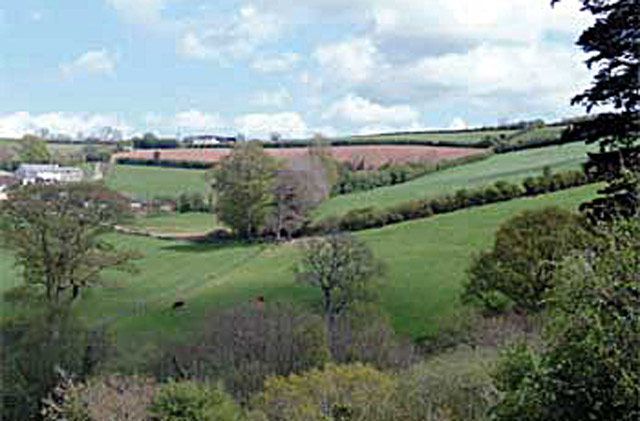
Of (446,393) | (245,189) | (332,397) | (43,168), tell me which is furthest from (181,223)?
(446,393)

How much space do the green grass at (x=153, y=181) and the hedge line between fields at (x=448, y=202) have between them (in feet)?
72.8

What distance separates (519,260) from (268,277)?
17612 mm

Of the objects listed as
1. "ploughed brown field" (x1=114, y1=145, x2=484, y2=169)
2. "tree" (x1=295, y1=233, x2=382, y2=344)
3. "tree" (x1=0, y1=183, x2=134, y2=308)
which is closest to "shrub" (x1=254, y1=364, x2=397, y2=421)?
"tree" (x1=295, y1=233, x2=382, y2=344)

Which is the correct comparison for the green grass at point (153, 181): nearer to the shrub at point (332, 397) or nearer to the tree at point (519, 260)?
the tree at point (519, 260)

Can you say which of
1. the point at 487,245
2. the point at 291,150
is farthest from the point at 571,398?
the point at 291,150

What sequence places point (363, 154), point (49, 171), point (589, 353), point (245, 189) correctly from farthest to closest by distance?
point (363, 154), point (49, 171), point (245, 189), point (589, 353)

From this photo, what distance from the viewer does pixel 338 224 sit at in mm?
55031

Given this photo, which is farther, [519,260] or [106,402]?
[519,260]

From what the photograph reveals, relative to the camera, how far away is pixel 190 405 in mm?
18031

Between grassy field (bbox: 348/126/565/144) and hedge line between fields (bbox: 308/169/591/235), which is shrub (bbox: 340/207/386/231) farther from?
grassy field (bbox: 348/126/565/144)

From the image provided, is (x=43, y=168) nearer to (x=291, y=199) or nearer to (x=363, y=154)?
(x=291, y=199)

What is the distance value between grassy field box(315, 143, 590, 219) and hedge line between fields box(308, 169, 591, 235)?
7.68 feet

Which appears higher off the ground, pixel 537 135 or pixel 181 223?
pixel 537 135

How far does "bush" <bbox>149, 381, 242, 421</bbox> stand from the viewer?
1797 centimetres
